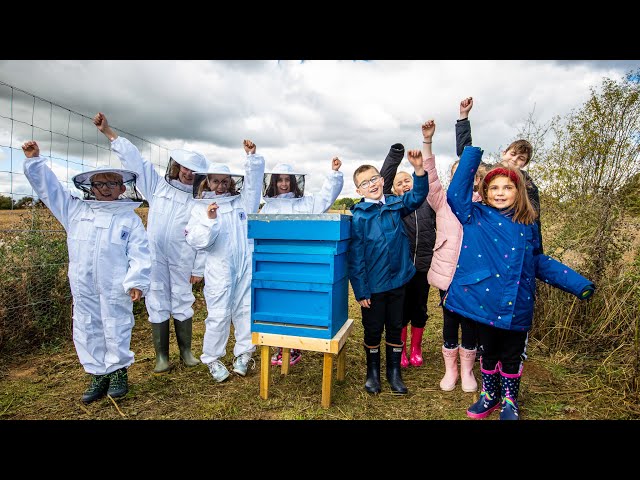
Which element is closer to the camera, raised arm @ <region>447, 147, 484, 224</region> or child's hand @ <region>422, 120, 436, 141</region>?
raised arm @ <region>447, 147, 484, 224</region>

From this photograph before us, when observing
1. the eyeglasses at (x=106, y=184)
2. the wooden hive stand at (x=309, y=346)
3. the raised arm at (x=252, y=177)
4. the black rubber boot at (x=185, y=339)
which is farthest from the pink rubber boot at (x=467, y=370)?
the eyeglasses at (x=106, y=184)

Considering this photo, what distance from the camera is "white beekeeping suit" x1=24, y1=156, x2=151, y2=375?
319 cm

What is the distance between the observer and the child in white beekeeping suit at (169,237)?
3.85m

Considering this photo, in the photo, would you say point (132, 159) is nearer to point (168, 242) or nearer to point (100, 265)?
point (168, 242)

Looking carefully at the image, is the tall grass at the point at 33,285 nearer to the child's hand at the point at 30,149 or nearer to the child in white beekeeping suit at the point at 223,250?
the child's hand at the point at 30,149

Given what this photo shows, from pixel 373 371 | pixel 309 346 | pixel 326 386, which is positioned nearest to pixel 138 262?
pixel 309 346

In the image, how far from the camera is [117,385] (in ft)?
11.4

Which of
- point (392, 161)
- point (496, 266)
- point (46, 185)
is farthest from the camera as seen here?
point (392, 161)

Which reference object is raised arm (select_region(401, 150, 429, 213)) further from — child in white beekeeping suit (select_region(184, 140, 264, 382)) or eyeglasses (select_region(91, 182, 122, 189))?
eyeglasses (select_region(91, 182, 122, 189))

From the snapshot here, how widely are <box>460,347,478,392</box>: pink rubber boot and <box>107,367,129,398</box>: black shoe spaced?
3117 mm

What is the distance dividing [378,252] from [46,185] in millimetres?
2812

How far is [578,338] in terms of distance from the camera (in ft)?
14.7

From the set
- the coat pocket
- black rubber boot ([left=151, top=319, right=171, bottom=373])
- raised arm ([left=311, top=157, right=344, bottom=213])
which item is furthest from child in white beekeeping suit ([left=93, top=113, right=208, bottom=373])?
the coat pocket

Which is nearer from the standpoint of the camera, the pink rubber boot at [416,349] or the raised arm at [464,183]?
the raised arm at [464,183]
